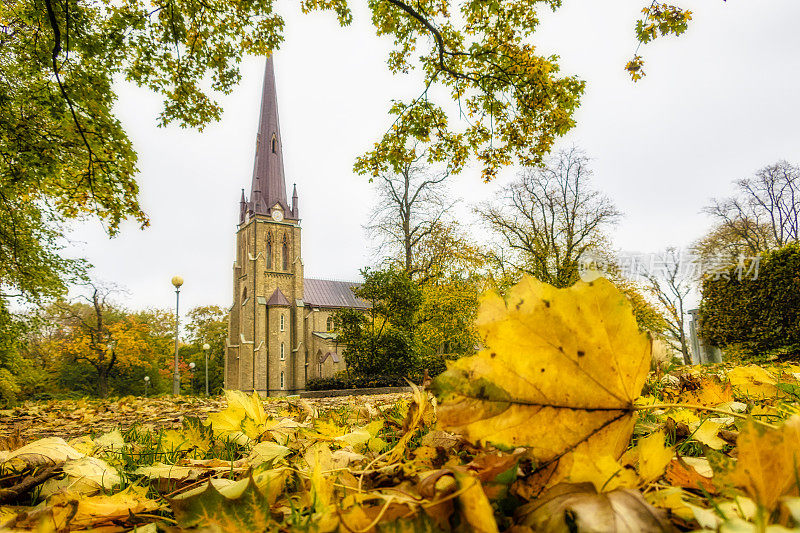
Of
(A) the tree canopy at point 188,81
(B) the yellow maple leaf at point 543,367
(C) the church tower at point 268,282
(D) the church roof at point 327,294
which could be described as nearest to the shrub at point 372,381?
(A) the tree canopy at point 188,81

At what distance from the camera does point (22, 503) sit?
2.87 feet

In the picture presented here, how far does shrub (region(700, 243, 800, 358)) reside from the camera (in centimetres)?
892

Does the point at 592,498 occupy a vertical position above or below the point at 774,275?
below

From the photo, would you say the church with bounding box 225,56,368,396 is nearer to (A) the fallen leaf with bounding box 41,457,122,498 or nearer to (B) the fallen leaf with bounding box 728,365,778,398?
(B) the fallen leaf with bounding box 728,365,778,398

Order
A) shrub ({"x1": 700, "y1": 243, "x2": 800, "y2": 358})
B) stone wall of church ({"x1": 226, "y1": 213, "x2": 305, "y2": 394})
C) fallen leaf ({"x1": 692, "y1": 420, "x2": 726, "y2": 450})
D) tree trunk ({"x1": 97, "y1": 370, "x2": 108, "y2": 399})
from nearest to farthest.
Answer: fallen leaf ({"x1": 692, "y1": 420, "x2": 726, "y2": 450}) → shrub ({"x1": 700, "y1": 243, "x2": 800, "y2": 358}) → tree trunk ({"x1": 97, "y1": 370, "x2": 108, "y2": 399}) → stone wall of church ({"x1": 226, "y1": 213, "x2": 305, "y2": 394})

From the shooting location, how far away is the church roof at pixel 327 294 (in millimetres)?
42250

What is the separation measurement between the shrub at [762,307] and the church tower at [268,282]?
30.8 meters

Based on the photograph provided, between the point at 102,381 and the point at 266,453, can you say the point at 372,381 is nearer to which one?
the point at 266,453

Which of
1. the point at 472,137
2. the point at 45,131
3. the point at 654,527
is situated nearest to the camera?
the point at 654,527

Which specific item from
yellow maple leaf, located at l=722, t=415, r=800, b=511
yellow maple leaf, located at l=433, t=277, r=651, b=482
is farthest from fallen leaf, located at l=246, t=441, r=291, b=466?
yellow maple leaf, located at l=722, t=415, r=800, b=511

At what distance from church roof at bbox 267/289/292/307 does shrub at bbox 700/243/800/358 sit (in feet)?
105

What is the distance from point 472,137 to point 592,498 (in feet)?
27.9

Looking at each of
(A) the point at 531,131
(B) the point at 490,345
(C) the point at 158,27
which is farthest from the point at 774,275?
(C) the point at 158,27

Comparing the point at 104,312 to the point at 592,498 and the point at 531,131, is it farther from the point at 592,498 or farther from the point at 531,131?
the point at 592,498
